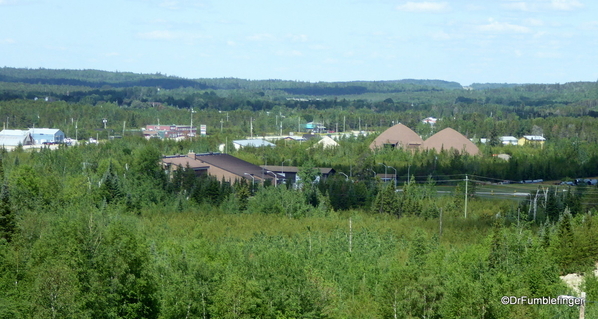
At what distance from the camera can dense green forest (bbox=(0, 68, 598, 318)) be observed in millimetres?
27328

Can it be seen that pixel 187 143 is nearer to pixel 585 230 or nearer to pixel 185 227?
pixel 185 227

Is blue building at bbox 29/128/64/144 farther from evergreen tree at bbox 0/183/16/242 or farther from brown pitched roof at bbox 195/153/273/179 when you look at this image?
evergreen tree at bbox 0/183/16/242

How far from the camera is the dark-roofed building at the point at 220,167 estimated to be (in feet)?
250

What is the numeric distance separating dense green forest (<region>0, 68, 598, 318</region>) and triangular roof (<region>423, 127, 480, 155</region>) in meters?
3.40

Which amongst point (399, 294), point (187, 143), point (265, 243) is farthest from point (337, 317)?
point (187, 143)

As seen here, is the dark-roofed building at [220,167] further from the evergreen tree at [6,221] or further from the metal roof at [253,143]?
the evergreen tree at [6,221]

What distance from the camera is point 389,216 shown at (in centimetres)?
6206

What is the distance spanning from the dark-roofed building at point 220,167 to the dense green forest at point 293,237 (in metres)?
3.95

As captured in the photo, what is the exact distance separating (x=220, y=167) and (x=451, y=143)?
39305mm

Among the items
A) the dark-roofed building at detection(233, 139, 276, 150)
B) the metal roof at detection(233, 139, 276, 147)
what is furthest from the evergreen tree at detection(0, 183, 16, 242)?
the metal roof at detection(233, 139, 276, 147)

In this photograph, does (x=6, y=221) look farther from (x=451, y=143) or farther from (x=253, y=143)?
(x=451, y=143)

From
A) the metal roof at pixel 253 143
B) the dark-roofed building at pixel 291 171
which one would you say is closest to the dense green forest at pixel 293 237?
the dark-roofed building at pixel 291 171

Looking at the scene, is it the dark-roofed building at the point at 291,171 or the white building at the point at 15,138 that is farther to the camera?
the white building at the point at 15,138

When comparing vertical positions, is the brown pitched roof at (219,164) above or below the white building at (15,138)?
above
